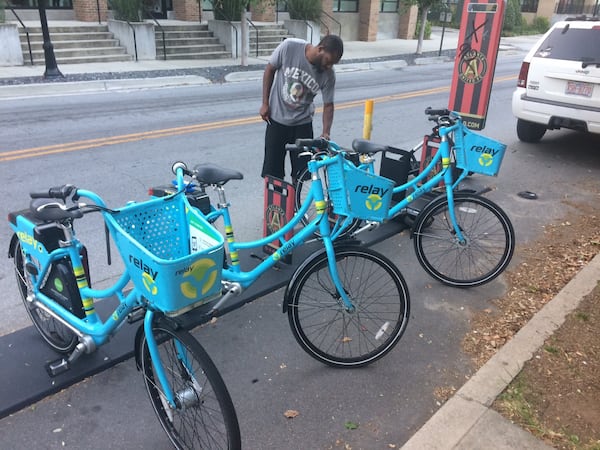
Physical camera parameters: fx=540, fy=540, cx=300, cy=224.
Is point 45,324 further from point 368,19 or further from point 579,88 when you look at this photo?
point 368,19

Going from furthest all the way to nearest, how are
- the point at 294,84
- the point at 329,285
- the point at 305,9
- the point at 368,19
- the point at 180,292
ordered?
the point at 368,19 → the point at 305,9 → the point at 294,84 → the point at 329,285 → the point at 180,292

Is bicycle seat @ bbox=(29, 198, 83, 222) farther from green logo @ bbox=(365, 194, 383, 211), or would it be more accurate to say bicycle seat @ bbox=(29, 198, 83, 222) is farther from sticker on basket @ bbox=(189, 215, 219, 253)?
green logo @ bbox=(365, 194, 383, 211)

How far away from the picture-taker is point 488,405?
10.1 feet

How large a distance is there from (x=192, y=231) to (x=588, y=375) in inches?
103

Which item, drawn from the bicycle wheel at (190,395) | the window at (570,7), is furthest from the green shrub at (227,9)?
the window at (570,7)

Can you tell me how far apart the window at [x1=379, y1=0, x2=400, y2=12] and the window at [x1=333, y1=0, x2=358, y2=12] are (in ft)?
8.07

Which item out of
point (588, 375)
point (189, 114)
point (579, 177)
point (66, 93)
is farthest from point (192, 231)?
point (66, 93)

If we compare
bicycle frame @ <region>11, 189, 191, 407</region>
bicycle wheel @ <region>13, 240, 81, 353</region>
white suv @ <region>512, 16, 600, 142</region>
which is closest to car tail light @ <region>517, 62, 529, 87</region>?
white suv @ <region>512, 16, 600, 142</region>

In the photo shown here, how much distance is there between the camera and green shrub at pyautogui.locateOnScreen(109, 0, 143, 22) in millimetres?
17078

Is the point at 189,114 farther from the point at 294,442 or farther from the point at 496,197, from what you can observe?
the point at 294,442

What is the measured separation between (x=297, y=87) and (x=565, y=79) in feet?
15.9

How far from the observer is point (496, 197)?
22.4ft

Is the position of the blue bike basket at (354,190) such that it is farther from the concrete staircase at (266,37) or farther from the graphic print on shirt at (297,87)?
the concrete staircase at (266,37)

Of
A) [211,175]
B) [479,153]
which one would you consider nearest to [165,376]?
[211,175]
